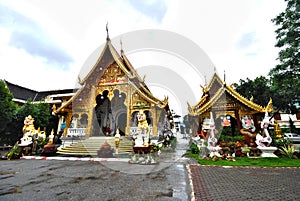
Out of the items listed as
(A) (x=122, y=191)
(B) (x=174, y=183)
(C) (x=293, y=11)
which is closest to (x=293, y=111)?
(C) (x=293, y=11)

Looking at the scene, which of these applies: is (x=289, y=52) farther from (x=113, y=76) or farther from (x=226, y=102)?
(x=113, y=76)

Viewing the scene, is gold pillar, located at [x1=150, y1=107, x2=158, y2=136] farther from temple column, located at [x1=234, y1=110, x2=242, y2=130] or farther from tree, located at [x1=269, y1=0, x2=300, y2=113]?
tree, located at [x1=269, y1=0, x2=300, y2=113]

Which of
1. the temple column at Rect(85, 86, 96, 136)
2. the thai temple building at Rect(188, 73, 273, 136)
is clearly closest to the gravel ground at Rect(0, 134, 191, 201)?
the thai temple building at Rect(188, 73, 273, 136)

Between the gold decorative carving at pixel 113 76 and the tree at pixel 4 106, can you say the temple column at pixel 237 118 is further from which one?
the tree at pixel 4 106

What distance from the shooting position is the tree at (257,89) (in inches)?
792

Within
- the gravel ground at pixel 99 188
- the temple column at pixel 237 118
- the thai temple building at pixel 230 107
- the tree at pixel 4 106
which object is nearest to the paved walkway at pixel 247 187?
Answer: the gravel ground at pixel 99 188

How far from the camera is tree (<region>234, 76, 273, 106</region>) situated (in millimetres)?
20125

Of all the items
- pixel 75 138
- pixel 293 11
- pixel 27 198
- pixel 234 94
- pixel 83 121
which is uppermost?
pixel 293 11

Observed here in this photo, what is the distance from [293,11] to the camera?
12.1m

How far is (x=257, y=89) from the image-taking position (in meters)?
21.0

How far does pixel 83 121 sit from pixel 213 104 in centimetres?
1301

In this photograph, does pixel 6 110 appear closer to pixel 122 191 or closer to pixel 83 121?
pixel 83 121

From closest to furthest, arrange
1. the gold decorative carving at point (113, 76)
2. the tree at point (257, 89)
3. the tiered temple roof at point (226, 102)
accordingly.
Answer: the tiered temple roof at point (226, 102), the gold decorative carving at point (113, 76), the tree at point (257, 89)

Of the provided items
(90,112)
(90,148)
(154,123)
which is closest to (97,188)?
(90,148)
